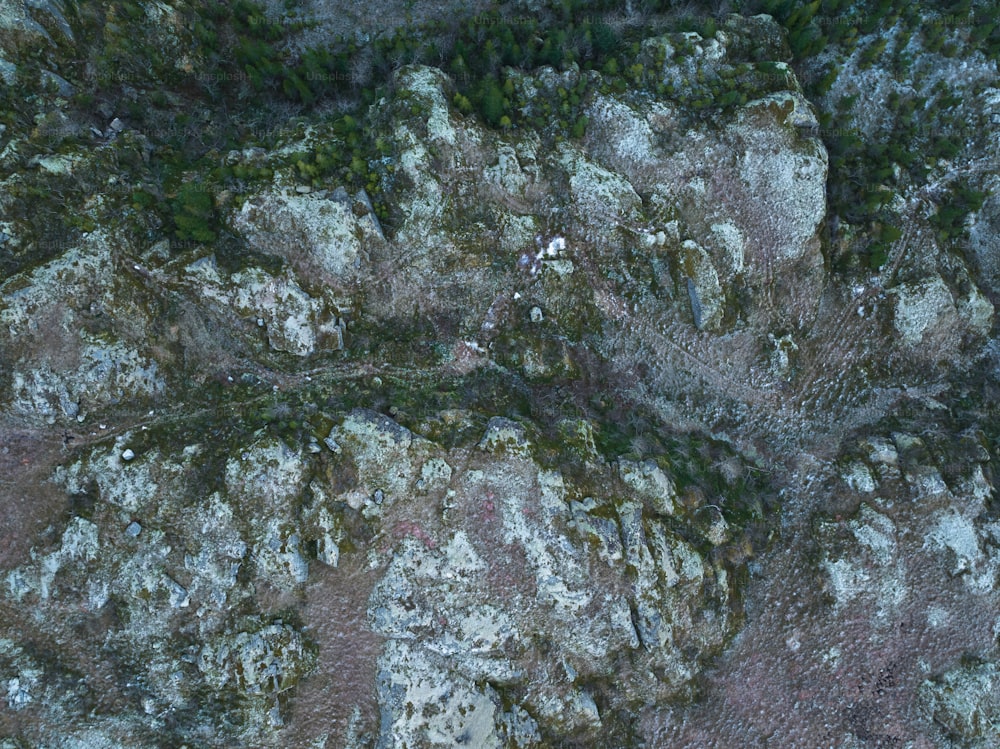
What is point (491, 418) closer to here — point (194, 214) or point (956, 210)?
point (194, 214)

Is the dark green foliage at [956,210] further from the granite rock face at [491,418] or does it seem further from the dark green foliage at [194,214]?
the dark green foliage at [194,214]

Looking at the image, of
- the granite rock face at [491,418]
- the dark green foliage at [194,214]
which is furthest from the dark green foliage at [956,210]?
the dark green foliage at [194,214]

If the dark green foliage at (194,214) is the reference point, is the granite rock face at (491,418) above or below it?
below

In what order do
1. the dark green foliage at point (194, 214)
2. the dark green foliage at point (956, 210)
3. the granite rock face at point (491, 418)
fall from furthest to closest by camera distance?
the dark green foliage at point (956, 210) < the dark green foliage at point (194, 214) < the granite rock face at point (491, 418)

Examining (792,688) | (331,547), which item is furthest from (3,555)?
(792,688)

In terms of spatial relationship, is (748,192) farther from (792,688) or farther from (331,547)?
(331,547)

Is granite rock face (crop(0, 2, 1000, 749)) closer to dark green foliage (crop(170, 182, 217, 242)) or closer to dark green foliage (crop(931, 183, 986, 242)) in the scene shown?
dark green foliage (crop(170, 182, 217, 242))

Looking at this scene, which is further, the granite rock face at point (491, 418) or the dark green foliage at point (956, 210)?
the dark green foliage at point (956, 210)

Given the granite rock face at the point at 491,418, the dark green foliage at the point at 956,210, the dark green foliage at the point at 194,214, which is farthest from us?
the dark green foliage at the point at 956,210

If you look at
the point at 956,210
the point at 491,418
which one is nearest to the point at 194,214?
the point at 491,418

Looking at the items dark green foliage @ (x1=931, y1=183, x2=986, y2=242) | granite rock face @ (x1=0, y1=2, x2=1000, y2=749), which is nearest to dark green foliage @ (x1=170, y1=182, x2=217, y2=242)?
granite rock face @ (x1=0, y1=2, x2=1000, y2=749)

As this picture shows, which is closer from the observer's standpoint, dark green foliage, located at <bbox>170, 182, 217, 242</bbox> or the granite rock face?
the granite rock face
